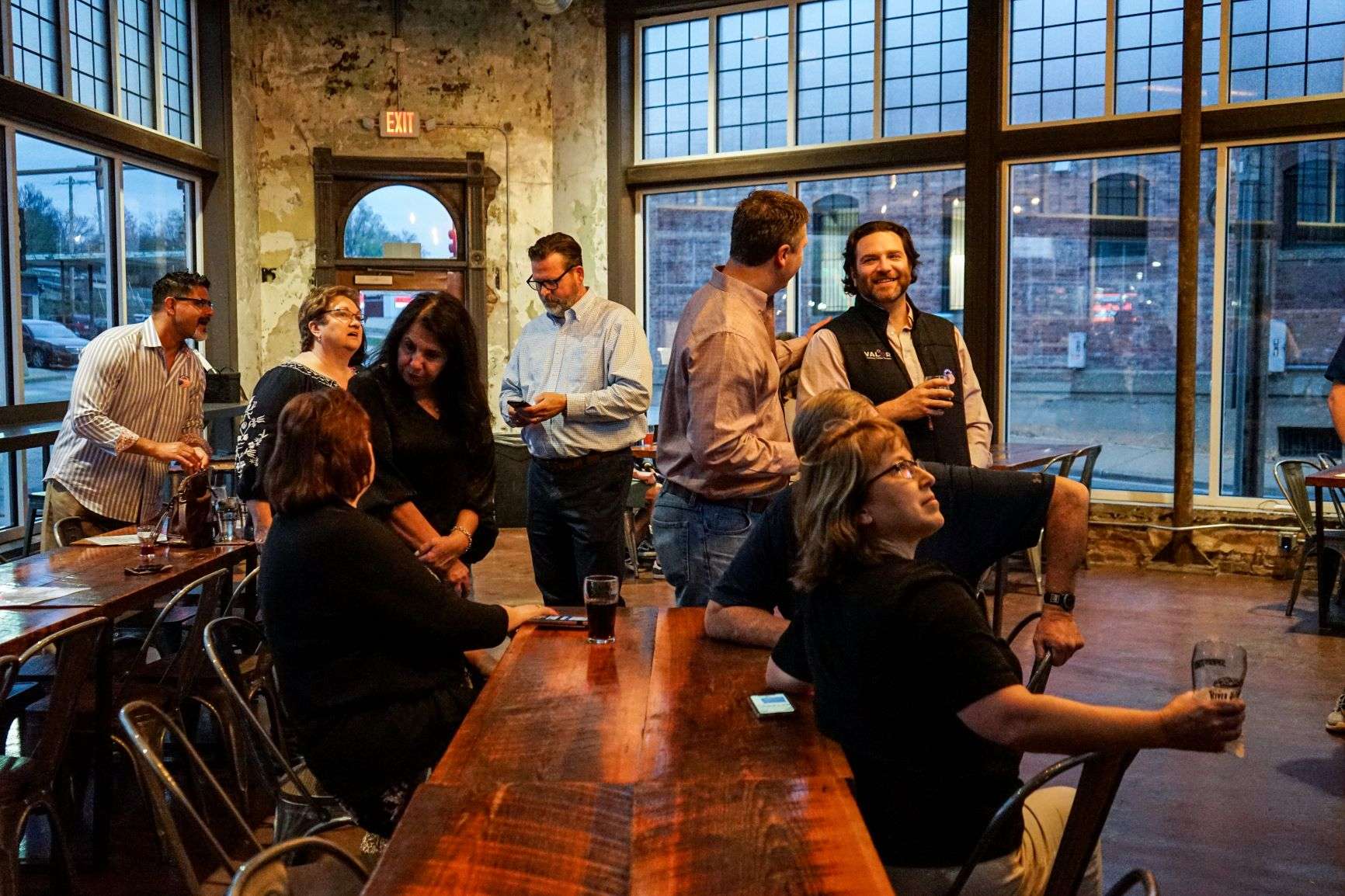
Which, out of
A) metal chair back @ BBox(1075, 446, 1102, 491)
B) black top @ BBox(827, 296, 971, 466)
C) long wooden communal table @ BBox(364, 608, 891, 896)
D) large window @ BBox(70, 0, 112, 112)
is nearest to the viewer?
long wooden communal table @ BBox(364, 608, 891, 896)

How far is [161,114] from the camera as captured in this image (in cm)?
830

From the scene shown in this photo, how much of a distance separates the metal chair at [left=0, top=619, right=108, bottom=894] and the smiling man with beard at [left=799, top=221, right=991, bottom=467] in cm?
186

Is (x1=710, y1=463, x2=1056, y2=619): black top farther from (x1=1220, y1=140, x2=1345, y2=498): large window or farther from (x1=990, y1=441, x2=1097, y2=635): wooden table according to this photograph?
(x1=1220, y1=140, x2=1345, y2=498): large window

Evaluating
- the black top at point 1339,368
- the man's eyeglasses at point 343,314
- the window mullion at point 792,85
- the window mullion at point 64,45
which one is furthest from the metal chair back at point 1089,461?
the window mullion at point 64,45

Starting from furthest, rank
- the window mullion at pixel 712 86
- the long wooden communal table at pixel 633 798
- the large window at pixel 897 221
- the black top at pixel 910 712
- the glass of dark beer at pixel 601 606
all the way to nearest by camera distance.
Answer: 1. the window mullion at pixel 712 86
2. the large window at pixel 897 221
3. the glass of dark beer at pixel 601 606
4. the black top at pixel 910 712
5. the long wooden communal table at pixel 633 798

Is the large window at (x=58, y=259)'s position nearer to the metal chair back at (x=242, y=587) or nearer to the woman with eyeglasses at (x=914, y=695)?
the metal chair back at (x=242, y=587)

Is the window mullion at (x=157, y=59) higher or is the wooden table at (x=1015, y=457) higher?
the window mullion at (x=157, y=59)

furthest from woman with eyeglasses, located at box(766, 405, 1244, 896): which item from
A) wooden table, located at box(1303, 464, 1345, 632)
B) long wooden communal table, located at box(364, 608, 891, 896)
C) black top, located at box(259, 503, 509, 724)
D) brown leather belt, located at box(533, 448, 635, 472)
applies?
wooden table, located at box(1303, 464, 1345, 632)

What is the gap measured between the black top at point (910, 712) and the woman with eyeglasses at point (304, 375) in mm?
2322

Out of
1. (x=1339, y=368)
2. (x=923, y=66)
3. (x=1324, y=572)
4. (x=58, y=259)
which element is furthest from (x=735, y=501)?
(x=923, y=66)

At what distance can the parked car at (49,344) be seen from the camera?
695cm

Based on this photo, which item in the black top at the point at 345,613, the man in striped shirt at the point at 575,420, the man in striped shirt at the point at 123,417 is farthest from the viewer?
the man in striped shirt at the point at 123,417

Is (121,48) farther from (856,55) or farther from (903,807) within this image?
(903,807)

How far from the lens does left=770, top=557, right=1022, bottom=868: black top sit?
6.03 feet
